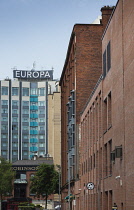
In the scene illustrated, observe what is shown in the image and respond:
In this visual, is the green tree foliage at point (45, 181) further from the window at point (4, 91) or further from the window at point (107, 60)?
the window at point (4, 91)

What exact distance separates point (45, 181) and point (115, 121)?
259 ft

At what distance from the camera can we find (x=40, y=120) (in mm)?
194500

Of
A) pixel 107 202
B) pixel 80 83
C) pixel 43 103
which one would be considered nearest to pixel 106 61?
pixel 107 202

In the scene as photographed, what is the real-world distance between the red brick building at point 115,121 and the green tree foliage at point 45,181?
185 ft

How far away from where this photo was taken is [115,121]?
143 feet

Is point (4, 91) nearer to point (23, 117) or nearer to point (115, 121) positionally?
point (23, 117)

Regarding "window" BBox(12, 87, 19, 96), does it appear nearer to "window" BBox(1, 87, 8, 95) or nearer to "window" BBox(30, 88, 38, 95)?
"window" BBox(1, 87, 8, 95)

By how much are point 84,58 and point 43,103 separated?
114 meters

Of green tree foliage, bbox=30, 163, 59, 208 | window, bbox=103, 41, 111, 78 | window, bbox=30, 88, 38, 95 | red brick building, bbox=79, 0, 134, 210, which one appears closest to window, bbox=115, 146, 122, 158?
red brick building, bbox=79, 0, 134, 210

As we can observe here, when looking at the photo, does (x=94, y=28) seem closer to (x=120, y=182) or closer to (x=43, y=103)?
(x=120, y=182)

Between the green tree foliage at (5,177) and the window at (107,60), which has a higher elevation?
the window at (107,60)

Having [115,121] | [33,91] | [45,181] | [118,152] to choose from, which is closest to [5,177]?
[45,181]

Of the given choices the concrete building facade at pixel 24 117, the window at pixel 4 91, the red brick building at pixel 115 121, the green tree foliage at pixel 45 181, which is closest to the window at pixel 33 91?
the concrete building facade at pixel 24 117

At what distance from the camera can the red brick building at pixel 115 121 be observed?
36.9 meters
